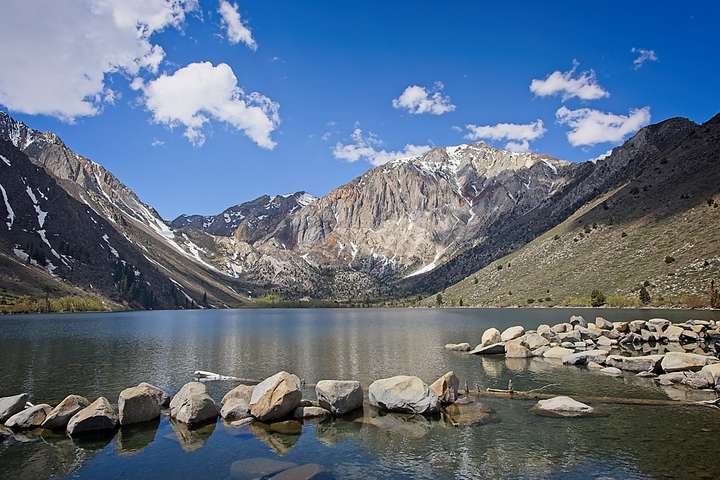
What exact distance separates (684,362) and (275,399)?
41.1m

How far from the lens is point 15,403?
35844 mm

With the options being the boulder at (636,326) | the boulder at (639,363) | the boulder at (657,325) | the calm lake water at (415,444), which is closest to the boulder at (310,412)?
the calm lake water at (415,444)

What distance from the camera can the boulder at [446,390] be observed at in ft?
128

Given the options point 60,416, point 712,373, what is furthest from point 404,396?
point 712,373

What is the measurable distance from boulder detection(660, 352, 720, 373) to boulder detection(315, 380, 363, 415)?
33083 mm

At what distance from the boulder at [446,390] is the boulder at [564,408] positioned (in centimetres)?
646

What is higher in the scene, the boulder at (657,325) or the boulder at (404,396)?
the boulder at (657,325)

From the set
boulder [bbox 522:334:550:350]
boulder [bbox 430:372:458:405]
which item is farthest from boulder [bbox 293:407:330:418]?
boulder [bbox 522:334:550:350]

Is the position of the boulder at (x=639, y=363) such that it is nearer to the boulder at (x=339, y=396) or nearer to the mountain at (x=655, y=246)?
the boulder at (x=339, y=396)

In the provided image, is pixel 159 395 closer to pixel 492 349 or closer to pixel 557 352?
pixel 492 349

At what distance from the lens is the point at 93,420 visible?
32938 millimetres

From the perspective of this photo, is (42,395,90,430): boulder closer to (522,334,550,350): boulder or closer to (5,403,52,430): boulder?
(5,403,52,430): boulder

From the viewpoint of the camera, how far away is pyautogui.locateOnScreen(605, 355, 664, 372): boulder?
5075 cm

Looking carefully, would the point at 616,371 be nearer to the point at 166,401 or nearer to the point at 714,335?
the point at 714,335
